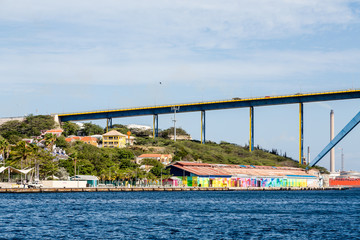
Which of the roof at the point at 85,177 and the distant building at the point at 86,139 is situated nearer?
the roof at the point at 85,177

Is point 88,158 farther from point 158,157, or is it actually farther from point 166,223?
point 166,223

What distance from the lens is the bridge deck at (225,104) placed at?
158375 mm

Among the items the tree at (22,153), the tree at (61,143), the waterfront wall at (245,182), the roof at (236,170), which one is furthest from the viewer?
the tree at (61,143)

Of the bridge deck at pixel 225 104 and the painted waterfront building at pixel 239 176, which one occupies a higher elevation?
the bridge deck at pixel 225 104

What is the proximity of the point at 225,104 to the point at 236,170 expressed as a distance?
19.4 m

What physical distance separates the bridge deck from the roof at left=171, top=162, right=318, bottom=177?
18.1m

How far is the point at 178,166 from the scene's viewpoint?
507 feet

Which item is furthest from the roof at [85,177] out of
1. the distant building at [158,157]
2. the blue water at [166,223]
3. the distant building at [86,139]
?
the blue water at [166,223]

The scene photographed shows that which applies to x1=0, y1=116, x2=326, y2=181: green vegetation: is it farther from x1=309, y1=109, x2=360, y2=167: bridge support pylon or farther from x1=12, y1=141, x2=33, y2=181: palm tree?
x1=309, y1=109, x2=360, y2=167: bridge support pylon

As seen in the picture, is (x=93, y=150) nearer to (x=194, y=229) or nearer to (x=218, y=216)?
(x=218, y=216)

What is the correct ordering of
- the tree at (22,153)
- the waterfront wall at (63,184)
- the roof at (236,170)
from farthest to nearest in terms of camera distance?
the roof at (236,170) < the waterfront wall at (63,184) < the tree at (22,153)

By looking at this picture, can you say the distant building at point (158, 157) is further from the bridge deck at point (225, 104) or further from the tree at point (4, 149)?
the tree at point (4, 149)

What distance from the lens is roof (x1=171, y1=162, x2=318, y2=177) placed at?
156500 mm

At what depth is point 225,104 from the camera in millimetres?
180250
